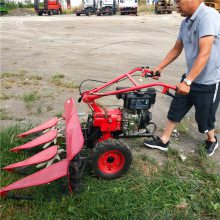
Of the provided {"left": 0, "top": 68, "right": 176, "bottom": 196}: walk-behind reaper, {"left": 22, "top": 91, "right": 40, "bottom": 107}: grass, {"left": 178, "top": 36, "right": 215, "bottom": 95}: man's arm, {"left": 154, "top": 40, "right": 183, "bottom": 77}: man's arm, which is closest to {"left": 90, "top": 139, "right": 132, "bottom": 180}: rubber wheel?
{"left": 0, "top": 68, "right": 176, "bottom": 196}: walk-behind reaper

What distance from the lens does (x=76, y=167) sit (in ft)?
9.77

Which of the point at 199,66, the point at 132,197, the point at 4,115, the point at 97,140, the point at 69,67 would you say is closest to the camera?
the point at 132,197

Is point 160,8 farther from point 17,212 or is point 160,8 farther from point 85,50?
point 17,212

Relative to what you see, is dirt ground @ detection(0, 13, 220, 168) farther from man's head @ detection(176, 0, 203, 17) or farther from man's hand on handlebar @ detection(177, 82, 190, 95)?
man's head @ detection(176, 0, 203, 17)

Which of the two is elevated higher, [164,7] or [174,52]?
[174,52]

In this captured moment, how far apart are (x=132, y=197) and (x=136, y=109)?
0.91m

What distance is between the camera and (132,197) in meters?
3.18

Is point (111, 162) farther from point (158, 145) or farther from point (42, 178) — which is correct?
point (158, 145)

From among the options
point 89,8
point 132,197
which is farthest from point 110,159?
point 89,8

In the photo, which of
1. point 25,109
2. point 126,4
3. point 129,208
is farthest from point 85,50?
point 126,4

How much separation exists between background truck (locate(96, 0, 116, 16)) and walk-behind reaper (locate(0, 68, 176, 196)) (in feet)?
94.8

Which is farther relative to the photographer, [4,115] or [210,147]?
[4,115]

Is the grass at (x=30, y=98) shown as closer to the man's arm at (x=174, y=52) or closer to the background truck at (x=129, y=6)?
the man's arm at (x=174, y=52)

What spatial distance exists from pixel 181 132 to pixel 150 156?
923 mm
